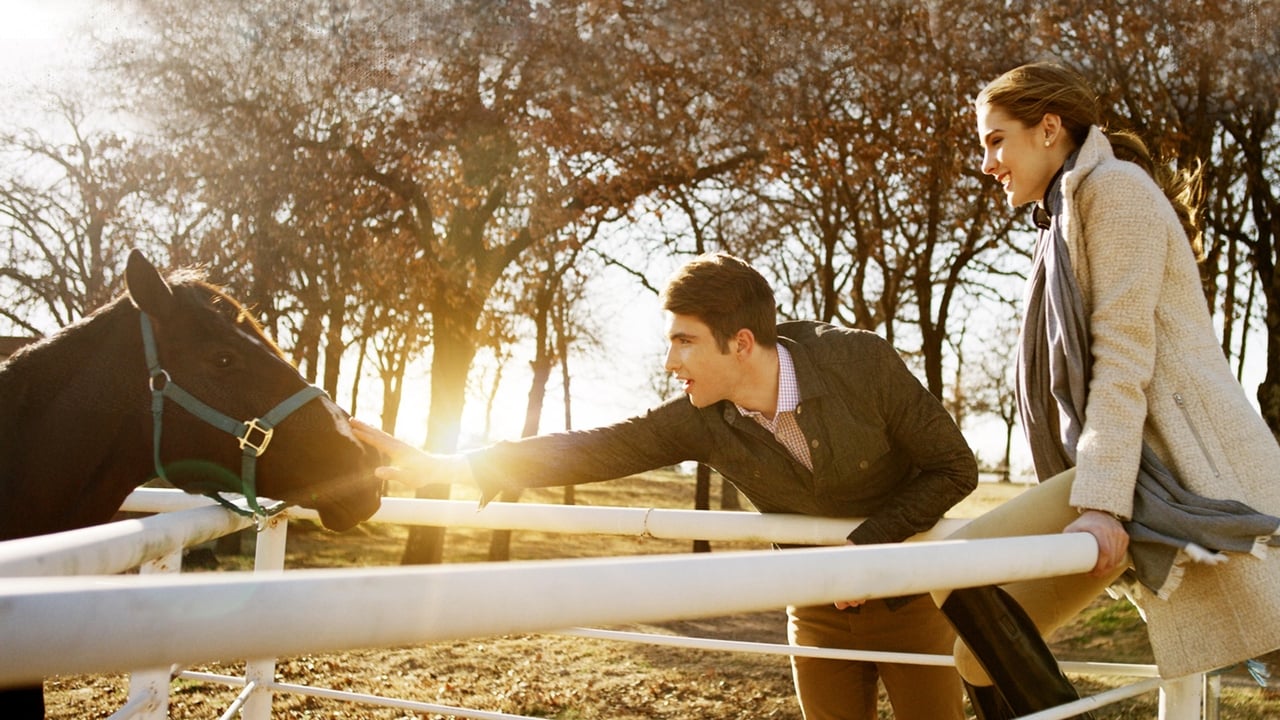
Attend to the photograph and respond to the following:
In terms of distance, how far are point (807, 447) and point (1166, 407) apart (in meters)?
0.90

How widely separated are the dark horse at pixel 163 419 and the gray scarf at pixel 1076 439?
5.70 ft

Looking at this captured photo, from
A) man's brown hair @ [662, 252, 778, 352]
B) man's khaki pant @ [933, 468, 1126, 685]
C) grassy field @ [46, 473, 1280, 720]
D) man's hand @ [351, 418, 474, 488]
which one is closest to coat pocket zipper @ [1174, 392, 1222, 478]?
man's khaki pant @ [933, 468, 1126, 685]

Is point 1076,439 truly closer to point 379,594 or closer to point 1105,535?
point 1105,535

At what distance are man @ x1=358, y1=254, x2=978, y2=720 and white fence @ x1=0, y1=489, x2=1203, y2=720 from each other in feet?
2.98

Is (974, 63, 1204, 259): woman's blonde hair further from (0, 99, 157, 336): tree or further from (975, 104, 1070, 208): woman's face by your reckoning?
(0, 99, 157, 336): tree

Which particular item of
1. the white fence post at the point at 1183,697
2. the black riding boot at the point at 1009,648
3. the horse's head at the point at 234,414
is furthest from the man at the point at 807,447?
the white fence post at the point at 1183,697

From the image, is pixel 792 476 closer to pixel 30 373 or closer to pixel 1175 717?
pixel 1175 717

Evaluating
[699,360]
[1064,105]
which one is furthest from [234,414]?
[1064,105]

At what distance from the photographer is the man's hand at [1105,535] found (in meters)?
1.59

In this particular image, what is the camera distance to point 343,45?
461 inches

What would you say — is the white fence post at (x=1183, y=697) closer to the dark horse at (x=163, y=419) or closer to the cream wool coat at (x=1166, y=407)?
the cream wool coat at (x=1166, y=407)

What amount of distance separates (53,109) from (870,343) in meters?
16.8

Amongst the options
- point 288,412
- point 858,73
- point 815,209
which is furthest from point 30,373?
point 815,209

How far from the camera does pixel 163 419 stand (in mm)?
2424
